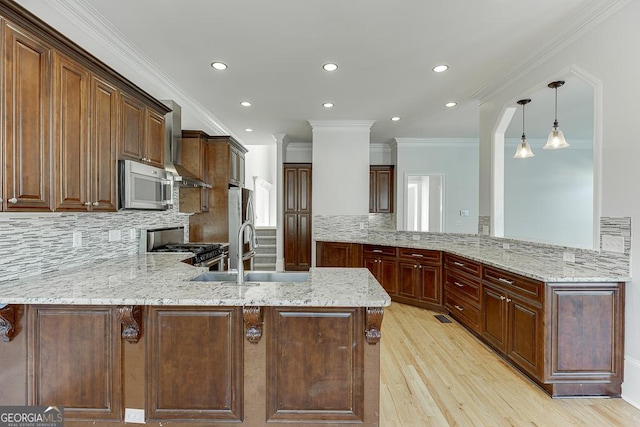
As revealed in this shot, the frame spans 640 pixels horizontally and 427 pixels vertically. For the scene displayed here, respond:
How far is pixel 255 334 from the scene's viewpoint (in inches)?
66.1

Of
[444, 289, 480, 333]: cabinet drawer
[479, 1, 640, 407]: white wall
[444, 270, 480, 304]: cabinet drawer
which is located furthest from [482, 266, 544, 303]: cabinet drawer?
[479, 1, 640, 407]: white wall

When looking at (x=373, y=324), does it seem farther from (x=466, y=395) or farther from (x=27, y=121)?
(x=27, y=121)

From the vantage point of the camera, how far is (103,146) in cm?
218

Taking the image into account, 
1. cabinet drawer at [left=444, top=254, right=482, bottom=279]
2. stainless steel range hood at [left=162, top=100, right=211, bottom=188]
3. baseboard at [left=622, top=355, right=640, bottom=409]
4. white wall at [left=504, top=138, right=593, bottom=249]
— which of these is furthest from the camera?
white wall at [left=504, top=138, right=593, bottom=249]

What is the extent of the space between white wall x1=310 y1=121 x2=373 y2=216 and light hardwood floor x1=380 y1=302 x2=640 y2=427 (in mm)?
2720

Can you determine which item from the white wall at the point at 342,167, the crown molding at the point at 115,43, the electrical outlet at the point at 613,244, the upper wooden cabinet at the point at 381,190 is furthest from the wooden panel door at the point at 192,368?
the upper wooden cabinet at the point at 381,190

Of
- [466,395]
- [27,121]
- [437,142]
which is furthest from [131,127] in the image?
[437,142]

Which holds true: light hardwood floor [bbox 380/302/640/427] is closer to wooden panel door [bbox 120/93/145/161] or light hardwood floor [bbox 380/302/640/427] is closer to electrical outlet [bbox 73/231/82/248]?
electrical outlet [bbox 73/231/82/248]

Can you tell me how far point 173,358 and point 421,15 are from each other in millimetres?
2914

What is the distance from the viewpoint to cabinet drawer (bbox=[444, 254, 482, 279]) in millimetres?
3217

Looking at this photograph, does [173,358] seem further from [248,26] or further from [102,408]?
[248,26]

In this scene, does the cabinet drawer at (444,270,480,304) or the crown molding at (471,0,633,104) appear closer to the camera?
the crown molding at (471,0,633,104)

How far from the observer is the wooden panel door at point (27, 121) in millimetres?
1508

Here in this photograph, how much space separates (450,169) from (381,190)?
1.58 metres
